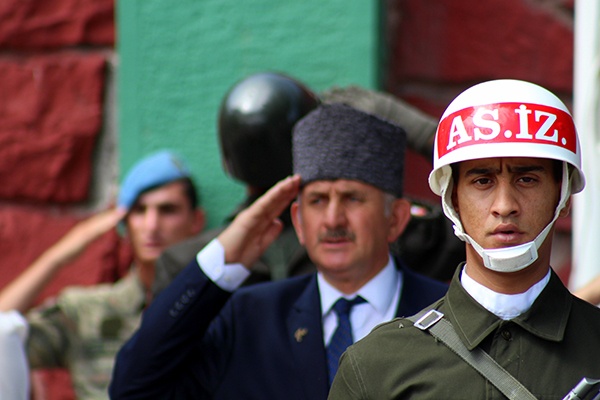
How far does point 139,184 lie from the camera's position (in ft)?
15.6

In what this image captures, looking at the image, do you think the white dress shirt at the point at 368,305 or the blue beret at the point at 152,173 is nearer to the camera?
the white dress shirt at the point at 368,305

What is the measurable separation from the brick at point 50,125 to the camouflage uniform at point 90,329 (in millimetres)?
411

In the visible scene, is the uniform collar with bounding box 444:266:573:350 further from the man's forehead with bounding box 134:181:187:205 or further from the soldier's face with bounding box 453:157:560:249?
the man's forehead with bounding box 134:181:187:205

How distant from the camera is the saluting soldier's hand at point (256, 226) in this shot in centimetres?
357

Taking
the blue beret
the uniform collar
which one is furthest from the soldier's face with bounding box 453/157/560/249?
the blue beret

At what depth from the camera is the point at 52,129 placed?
5.02 metres

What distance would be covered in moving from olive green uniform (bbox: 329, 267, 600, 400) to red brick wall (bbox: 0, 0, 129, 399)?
254cm

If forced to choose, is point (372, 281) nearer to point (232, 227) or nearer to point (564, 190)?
point (232, 227)

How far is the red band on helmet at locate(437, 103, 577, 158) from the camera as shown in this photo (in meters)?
2.56

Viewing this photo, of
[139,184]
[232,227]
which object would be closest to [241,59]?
[139,184]

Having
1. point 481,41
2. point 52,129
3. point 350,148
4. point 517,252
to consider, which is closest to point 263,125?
point 350,148

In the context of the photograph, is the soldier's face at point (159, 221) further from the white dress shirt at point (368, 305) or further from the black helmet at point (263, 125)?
the white dress shirt at point (368, 305)

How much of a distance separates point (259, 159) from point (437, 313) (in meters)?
1.46

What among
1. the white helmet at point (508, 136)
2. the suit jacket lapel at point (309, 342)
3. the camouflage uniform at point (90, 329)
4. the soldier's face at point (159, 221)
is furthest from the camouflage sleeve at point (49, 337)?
the white helmet at point (508, 136)
